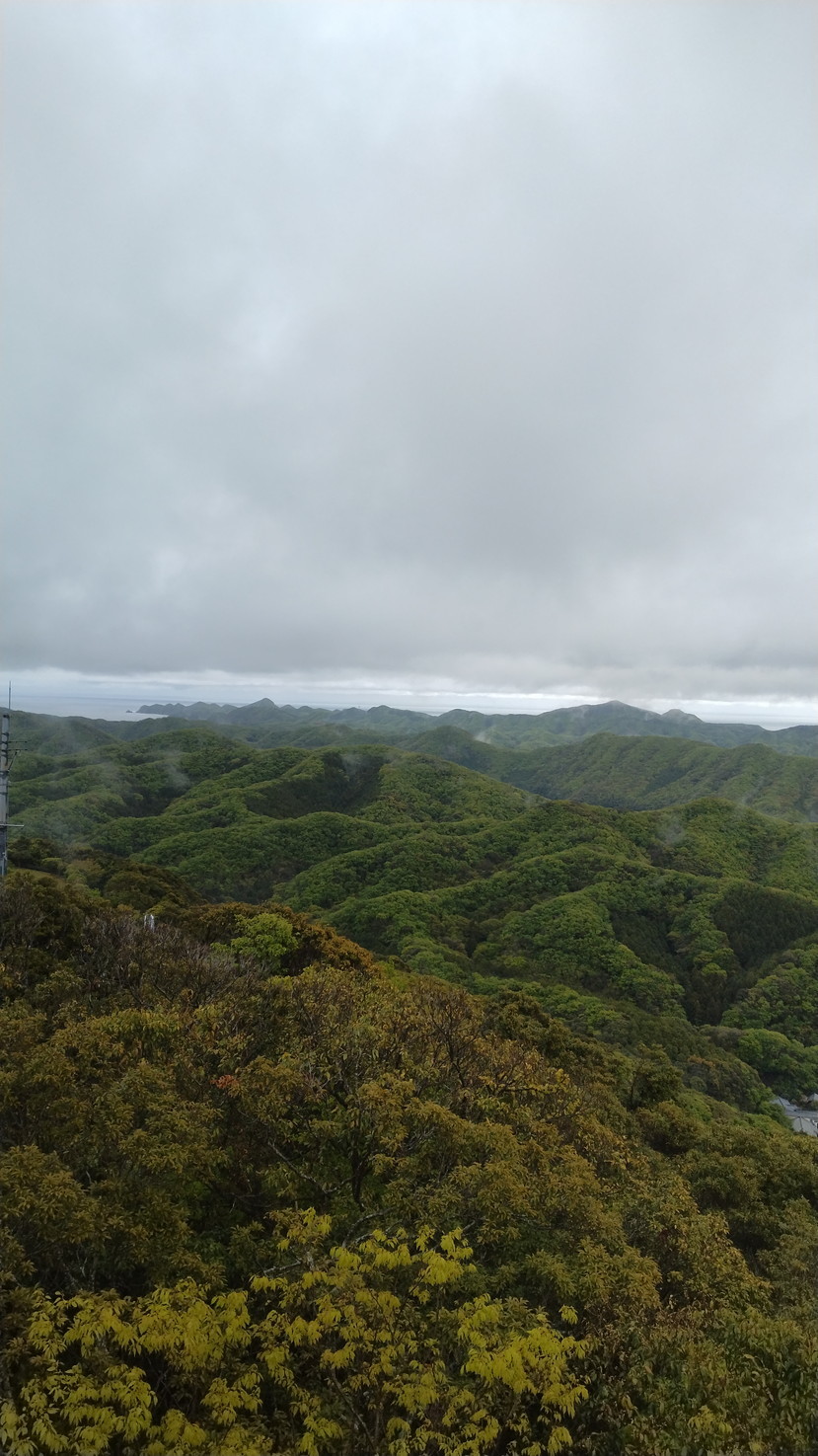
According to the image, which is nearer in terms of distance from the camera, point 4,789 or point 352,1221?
point 352,1221

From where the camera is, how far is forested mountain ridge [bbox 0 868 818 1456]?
713 centimetres

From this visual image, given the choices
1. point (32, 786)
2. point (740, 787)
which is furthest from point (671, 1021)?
point (740, 787)

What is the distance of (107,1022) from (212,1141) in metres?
2.87

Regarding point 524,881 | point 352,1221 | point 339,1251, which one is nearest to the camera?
point 339,1251

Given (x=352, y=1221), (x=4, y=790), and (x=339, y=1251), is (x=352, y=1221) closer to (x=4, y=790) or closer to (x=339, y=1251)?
(x=339, y=1251)

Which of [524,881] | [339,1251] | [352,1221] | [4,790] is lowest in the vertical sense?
[524,881]

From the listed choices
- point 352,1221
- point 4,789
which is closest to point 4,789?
point 4,789

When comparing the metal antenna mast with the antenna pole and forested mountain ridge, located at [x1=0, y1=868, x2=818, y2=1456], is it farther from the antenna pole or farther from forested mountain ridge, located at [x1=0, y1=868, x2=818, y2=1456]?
forested mountain ridge, located at [x1=0, y1=868, x2=818, y2=1456]

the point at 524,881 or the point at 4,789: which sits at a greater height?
the point at 4,789

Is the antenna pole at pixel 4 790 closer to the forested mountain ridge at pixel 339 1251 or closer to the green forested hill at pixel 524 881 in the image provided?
the forested mountain ridge at pixel 339 1251

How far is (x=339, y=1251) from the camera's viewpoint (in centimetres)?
884

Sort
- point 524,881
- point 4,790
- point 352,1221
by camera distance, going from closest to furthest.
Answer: point 352,1221
point 4,790
point 524,881

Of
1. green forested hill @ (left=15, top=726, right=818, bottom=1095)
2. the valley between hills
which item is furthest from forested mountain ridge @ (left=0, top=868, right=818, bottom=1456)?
green forested hill @ (left=15, top=726, right=818, bottom=1095)

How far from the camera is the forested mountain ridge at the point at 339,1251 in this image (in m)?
7.13
